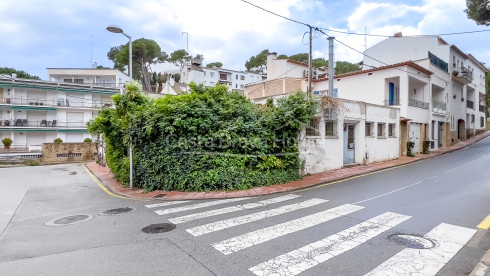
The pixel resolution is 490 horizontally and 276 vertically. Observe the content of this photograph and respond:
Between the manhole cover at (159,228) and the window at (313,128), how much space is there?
326 inches

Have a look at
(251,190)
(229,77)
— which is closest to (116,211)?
(251,190)

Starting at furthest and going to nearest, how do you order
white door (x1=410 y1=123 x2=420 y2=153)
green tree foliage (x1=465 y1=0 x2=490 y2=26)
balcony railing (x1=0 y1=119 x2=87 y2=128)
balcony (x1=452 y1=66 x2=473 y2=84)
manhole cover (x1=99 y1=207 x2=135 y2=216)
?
balcony railing (x1=0 y1=119 x2=87 y2=128), balcony (x1=452 y1=66 x2=473 y2=84), white door (x1=410 y1=123 x2=420 y2=153), green tree foliage (x1=465 y1=0 x2=490 y2=26), manhole cover (x1=99 y1=207 x2=135 y2=216)

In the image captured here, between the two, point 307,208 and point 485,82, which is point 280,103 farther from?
point 485,82

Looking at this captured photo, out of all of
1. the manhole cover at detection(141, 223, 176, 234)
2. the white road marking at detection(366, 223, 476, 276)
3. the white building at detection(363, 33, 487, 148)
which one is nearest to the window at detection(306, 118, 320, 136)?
the white road marking at detection(366, 223, 476, 276)

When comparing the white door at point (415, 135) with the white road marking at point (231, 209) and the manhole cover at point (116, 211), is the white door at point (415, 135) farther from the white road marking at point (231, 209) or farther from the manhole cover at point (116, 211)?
the manhole cover at point (116, 211)

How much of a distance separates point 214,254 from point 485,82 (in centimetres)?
5333

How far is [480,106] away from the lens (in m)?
37.8

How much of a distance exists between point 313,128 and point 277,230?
8.06 m

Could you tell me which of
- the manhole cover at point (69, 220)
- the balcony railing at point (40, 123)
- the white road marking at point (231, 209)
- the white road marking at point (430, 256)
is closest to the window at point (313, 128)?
the white road marking at point (231, 209)

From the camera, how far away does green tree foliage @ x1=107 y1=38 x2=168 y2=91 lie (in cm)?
4041

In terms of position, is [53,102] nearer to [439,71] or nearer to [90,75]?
[90,75]

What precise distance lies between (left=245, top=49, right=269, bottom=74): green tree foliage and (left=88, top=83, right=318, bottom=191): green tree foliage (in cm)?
4687

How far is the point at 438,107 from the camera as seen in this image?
24734 mm

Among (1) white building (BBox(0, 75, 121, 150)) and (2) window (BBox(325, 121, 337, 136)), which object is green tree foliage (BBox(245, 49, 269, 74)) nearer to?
(1) white building (BBox(0, 75, 121, 150))
